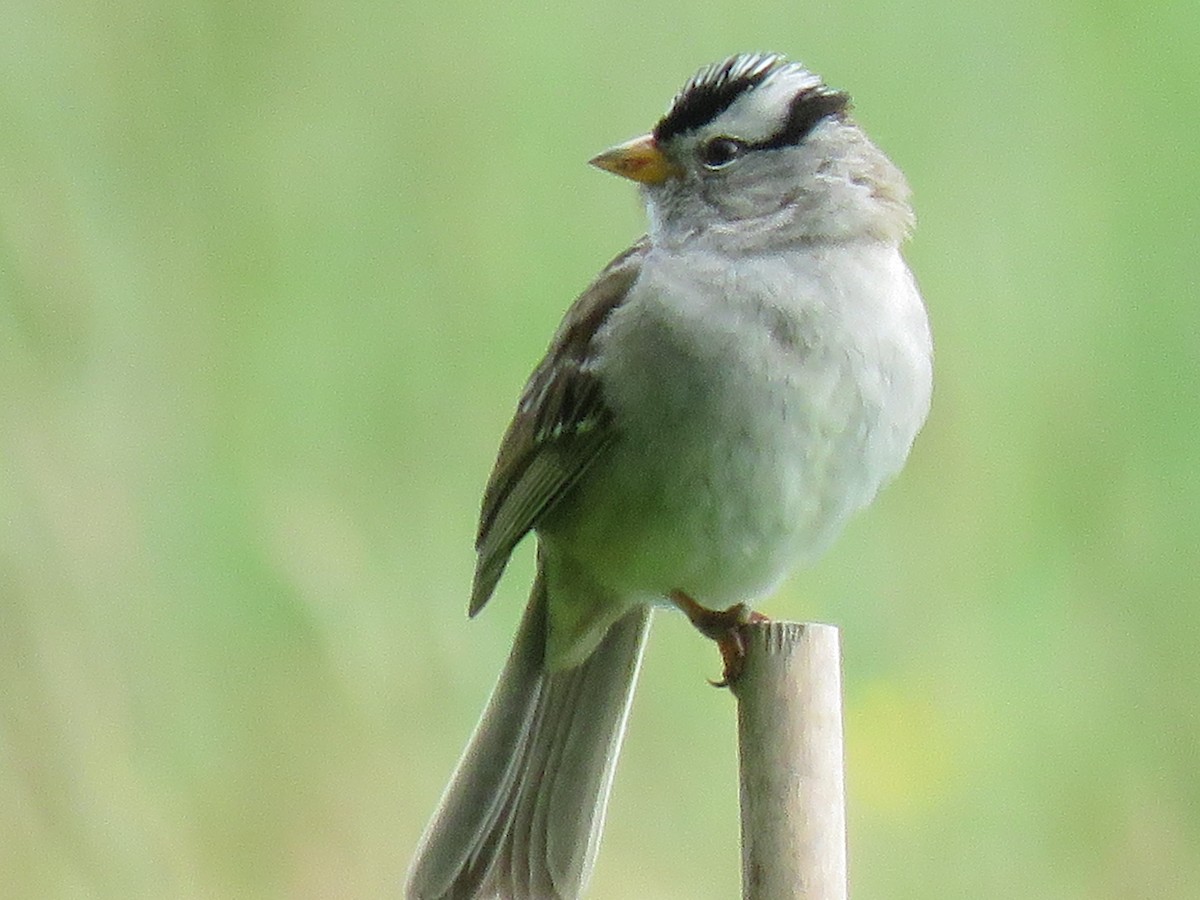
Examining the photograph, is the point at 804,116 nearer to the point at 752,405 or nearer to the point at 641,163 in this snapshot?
the point at 641,163

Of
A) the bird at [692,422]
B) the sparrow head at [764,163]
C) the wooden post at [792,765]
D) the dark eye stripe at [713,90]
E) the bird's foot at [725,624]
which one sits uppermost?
the dark eye stripe at [713,90]

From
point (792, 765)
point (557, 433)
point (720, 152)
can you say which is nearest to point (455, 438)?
point (557, 433)

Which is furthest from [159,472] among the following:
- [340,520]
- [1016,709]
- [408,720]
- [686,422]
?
[1016,709]

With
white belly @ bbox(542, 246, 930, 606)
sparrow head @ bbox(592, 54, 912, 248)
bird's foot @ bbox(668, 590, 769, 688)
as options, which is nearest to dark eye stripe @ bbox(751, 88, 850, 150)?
sparrow head @ bbox(592, 54, 912, 248)

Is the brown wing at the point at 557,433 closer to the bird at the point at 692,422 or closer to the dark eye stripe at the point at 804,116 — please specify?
the bird at the point at 692,422

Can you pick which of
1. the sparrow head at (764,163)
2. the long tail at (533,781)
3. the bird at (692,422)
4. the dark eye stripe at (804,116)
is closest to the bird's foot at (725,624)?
the bird at (692,422)

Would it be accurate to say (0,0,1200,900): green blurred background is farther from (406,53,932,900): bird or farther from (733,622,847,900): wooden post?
(733,622,847,900): wooden post
